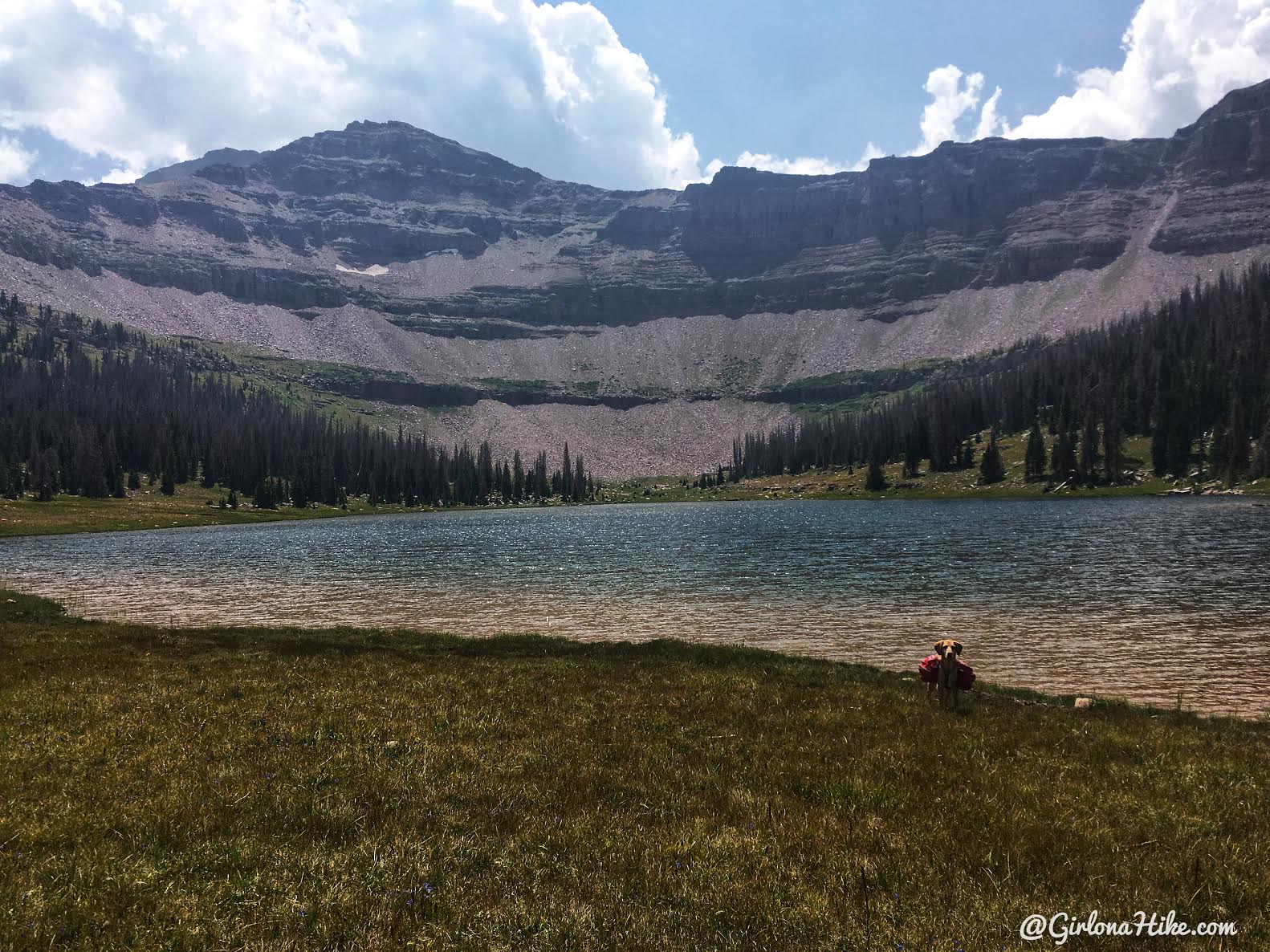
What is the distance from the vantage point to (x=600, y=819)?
10.1 m

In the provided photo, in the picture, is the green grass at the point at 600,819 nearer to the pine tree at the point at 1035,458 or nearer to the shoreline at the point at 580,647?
the shoreline at the point at 580,647

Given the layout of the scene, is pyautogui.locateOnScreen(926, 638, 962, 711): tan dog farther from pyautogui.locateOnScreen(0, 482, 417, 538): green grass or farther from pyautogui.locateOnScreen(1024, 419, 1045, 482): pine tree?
pyautogui.locateOnScreen(1024, 419, 1045, 482): pine tree

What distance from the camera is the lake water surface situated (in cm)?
2942

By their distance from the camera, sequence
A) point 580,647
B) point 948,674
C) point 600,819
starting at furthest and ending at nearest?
point 580,647 < point 948,674 < point 600,819

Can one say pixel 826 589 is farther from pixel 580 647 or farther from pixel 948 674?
pixel 948 674

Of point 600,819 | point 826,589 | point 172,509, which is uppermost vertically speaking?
point 600,819

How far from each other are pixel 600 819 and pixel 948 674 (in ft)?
44.2

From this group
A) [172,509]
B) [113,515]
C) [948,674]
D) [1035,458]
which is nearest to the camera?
[948,674]

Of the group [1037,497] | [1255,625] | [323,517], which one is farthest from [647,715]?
[323,517]

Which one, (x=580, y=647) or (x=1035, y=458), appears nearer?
(x=580, y=647)

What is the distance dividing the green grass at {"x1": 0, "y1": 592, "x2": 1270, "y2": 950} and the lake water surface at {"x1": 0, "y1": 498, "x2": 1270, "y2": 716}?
11.8 metres

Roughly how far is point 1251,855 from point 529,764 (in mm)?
11036

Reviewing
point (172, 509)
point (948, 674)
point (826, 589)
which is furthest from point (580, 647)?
point (172, 509)

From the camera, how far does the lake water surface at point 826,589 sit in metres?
29.4
